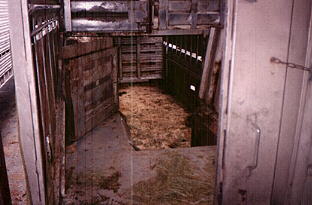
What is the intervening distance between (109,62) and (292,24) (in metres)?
5.14

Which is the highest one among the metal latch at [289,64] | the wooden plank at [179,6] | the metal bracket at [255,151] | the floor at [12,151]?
the wooden plank at [179,6]

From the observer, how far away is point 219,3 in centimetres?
515

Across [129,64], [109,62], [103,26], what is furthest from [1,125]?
[129,64]

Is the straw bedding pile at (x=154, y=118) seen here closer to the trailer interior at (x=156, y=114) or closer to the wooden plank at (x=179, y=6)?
the trailer interior at (x=156, y=114)

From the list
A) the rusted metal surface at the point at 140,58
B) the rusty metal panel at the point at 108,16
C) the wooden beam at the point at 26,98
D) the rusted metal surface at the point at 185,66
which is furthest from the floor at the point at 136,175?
the rusted metal surface at the point at 140,58

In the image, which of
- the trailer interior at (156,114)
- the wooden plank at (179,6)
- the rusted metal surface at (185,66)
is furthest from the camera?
the rusted metal surface at (185,66)

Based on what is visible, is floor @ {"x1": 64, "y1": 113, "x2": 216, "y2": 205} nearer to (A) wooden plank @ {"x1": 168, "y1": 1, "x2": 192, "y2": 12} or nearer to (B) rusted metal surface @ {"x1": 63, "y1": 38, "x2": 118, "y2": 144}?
(B) rusted metal surface @ {"x1": 63, "y1": 38, "x2": 118, "y2": 144}

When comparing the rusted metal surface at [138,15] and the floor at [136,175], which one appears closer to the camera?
the floor at [136,175]

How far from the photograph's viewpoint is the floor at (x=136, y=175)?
11.8 feet

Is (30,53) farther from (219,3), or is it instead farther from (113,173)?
(219,3)

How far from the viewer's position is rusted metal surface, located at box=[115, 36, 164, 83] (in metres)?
11.6

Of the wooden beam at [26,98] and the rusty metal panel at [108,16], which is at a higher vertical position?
the rusty metal panel at [108,16]

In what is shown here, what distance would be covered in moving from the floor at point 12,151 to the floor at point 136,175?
1028 millimetres

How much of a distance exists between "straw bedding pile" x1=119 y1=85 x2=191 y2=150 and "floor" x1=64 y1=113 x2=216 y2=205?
197 centimetres
